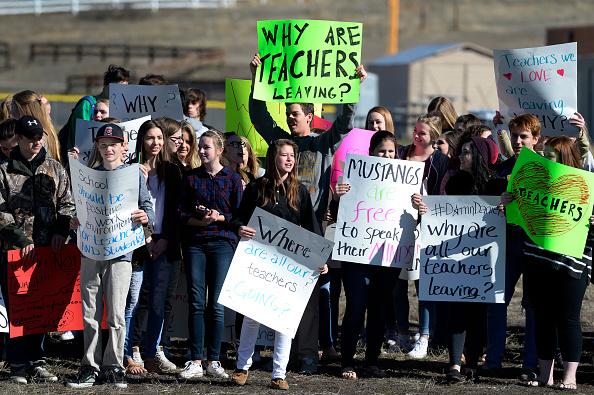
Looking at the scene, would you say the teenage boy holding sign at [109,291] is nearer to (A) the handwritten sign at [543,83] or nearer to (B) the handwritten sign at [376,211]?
(B) the handwritten sign at [376,211]

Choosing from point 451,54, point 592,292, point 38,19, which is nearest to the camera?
point 592,292

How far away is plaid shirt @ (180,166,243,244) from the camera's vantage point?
9.02 metres

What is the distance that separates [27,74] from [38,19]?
8659 millimetres

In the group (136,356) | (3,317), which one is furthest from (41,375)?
(136,356)

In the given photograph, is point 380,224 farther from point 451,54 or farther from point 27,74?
point 27,74

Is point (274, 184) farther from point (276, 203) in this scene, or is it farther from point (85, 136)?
point (85, 136)

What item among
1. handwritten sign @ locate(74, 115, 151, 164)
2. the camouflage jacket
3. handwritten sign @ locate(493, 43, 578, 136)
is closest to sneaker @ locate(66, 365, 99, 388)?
the camouflage jacket

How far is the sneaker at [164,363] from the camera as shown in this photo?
945 cm

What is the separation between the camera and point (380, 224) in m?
9.20

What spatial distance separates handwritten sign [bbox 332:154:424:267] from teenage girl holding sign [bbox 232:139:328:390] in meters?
0.30

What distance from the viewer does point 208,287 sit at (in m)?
9.14

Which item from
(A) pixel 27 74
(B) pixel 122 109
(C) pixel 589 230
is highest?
(A) pixel 27 74

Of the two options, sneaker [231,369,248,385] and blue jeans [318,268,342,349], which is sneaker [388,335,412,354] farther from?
sneaker [231,369,248,385]

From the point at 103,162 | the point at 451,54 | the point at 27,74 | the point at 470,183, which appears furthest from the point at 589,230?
the point at 27,74
